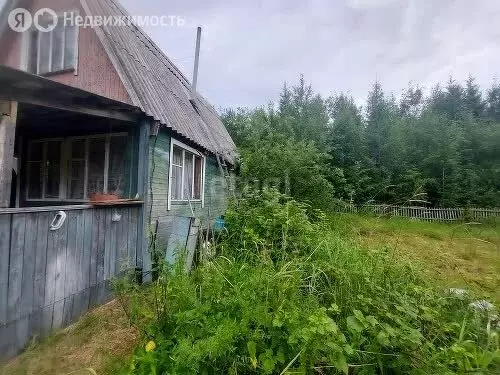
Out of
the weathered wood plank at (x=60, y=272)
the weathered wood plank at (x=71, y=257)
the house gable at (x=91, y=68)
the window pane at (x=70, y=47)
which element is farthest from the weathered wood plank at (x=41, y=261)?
the window pane at (x=70, y=47)

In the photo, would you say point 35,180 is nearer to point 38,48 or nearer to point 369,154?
point 38,48

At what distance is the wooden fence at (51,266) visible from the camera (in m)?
2.43

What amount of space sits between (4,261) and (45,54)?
229 inches

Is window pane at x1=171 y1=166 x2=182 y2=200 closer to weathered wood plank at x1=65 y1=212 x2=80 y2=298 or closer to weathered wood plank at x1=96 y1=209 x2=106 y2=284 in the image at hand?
weathered wood plank at x1=96 y1=209 x2=106 y2=284

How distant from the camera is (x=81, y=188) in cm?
534

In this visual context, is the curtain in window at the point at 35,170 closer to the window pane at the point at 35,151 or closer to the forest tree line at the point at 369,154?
the window pane at the point at 35,151

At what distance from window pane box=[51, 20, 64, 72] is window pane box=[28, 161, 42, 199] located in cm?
218

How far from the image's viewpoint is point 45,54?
6.09 metres

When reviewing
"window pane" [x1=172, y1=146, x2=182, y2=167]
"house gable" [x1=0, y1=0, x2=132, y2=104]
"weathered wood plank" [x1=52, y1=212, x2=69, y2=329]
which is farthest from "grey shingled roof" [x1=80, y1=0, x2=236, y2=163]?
"weathered wood plank" [x1=52, y1=212, x2=69, y2=329]

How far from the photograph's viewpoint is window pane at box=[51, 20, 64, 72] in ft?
19.4

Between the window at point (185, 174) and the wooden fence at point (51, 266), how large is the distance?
7.15ft

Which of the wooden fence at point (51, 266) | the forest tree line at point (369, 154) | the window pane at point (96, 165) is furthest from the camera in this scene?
the forest tree line at point (369, 154)

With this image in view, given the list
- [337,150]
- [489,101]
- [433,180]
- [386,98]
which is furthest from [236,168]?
[489,101]

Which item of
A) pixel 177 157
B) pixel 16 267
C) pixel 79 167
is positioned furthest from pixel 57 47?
pixel 16 267
